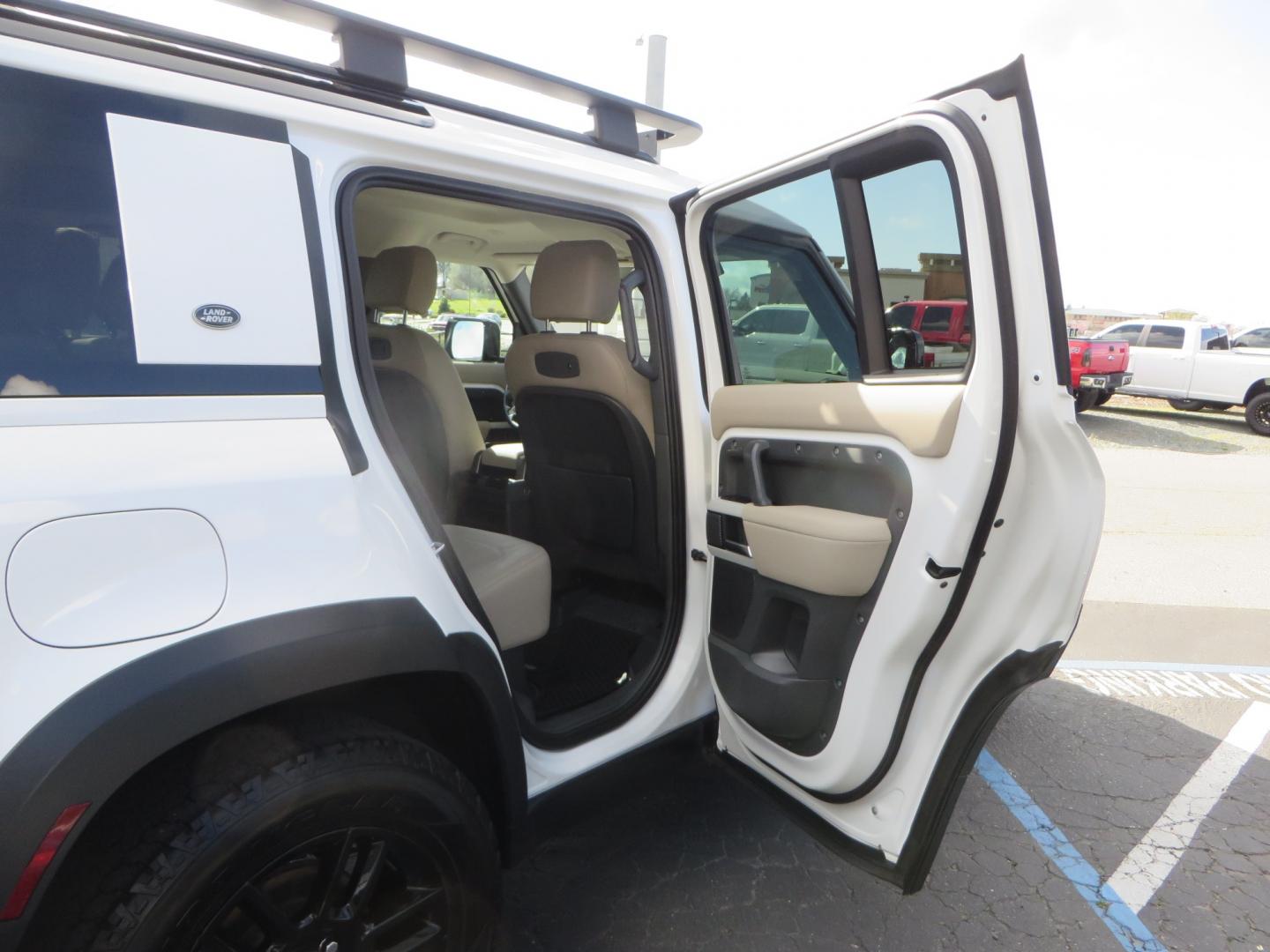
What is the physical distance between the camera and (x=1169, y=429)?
12008 mm

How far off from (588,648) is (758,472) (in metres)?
1.01

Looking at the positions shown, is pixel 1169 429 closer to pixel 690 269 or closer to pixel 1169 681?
pixel 1169 681

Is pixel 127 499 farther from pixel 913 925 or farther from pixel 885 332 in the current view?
pixel 913 925

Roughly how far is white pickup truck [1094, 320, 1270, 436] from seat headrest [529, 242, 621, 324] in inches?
516

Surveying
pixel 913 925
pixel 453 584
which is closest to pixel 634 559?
pixel 453 584

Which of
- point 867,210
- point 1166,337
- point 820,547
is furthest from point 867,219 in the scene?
point 1166,337

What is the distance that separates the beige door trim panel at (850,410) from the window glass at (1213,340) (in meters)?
13.7

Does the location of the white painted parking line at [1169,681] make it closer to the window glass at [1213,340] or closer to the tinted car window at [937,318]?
the tinted car window at [937,318]

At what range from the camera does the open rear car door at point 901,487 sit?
4.80ft

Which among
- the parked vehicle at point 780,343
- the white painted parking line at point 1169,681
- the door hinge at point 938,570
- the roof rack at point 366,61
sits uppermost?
the roof rack at point 366,61

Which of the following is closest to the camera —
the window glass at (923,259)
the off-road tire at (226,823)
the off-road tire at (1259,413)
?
the off-road tire at (226,823)

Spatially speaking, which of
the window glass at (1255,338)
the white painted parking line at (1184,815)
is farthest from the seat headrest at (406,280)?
the window glass at (1255,338)

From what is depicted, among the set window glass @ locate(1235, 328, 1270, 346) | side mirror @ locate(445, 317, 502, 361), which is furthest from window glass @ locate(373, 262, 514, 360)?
window glass @ locate(1235, 328, 1270, 346)

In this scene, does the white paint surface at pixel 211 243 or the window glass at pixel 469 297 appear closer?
the white paint surface at pixel 211 243
